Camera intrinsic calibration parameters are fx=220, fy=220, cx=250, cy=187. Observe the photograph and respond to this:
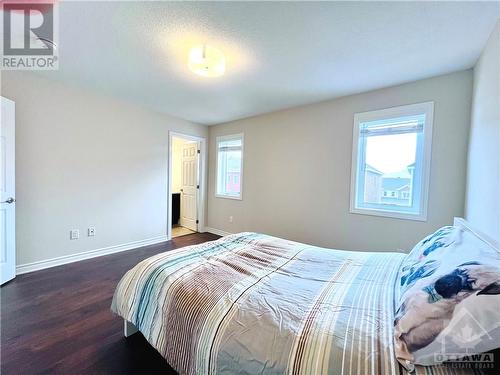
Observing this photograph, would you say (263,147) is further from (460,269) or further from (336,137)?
(460,269)

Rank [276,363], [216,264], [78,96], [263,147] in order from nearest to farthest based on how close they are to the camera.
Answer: [276,363] → [216,264] → [78,96] → [263,147]

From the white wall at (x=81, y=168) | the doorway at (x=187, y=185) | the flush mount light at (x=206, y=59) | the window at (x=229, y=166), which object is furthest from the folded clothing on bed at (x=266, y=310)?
the doorway at (x=187, y=185)

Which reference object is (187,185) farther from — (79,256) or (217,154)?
(79,256)

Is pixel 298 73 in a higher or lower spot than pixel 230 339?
higher

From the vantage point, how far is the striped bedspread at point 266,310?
845 millimetres

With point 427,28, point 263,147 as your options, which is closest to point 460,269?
point 427,28

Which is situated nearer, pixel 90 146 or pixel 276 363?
pixel 276 363

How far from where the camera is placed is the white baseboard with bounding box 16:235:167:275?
2.73 metres

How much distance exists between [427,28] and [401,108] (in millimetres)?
1097

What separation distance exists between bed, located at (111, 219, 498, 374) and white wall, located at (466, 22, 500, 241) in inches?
27.7

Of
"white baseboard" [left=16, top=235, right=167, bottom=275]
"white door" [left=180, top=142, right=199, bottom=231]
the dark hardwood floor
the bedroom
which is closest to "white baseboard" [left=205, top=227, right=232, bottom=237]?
"white door" [left=180, top=142, right=199, bottom=231]

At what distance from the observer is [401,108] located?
2.65m

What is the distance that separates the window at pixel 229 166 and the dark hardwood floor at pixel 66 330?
8.32 feet

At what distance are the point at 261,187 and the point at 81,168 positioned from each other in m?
2.80
